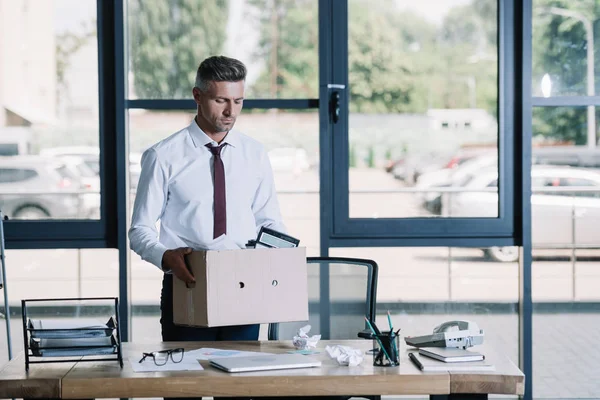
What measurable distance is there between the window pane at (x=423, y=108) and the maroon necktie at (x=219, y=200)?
1291mm

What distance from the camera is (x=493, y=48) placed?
434cm

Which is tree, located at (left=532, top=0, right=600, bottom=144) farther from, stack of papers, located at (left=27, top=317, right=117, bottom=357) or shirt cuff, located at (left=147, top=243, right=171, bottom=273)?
stack of papers, located at (left=27, top=317, right=117, bottom=357)

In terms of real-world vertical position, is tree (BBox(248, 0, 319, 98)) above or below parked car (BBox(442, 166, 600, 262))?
above

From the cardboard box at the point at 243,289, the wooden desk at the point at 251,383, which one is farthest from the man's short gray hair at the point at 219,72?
the wooden desk at the point at 251,383

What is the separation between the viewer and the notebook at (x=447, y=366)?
247 cm

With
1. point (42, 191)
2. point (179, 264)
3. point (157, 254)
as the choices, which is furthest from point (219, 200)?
point (42, 191)

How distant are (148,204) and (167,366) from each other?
27.8 inches

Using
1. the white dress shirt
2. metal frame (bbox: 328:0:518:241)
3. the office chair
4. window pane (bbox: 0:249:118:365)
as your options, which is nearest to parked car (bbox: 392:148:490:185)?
metal frame (bbox: 328:0:518:241)

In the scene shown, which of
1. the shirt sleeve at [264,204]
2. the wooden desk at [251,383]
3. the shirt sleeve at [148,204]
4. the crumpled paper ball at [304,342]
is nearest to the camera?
the wooden desk at [251,383]

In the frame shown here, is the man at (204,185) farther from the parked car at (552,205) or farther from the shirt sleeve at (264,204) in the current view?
the parked car at (552,205)

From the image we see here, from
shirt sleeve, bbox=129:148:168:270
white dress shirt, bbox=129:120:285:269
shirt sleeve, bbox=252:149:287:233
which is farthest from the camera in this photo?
shirt sleeve, bbox=252:149:287:233

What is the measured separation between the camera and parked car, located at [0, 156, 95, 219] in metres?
4.29

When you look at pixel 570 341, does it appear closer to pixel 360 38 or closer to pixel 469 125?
pixel 469 125

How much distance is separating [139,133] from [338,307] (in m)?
1.45
